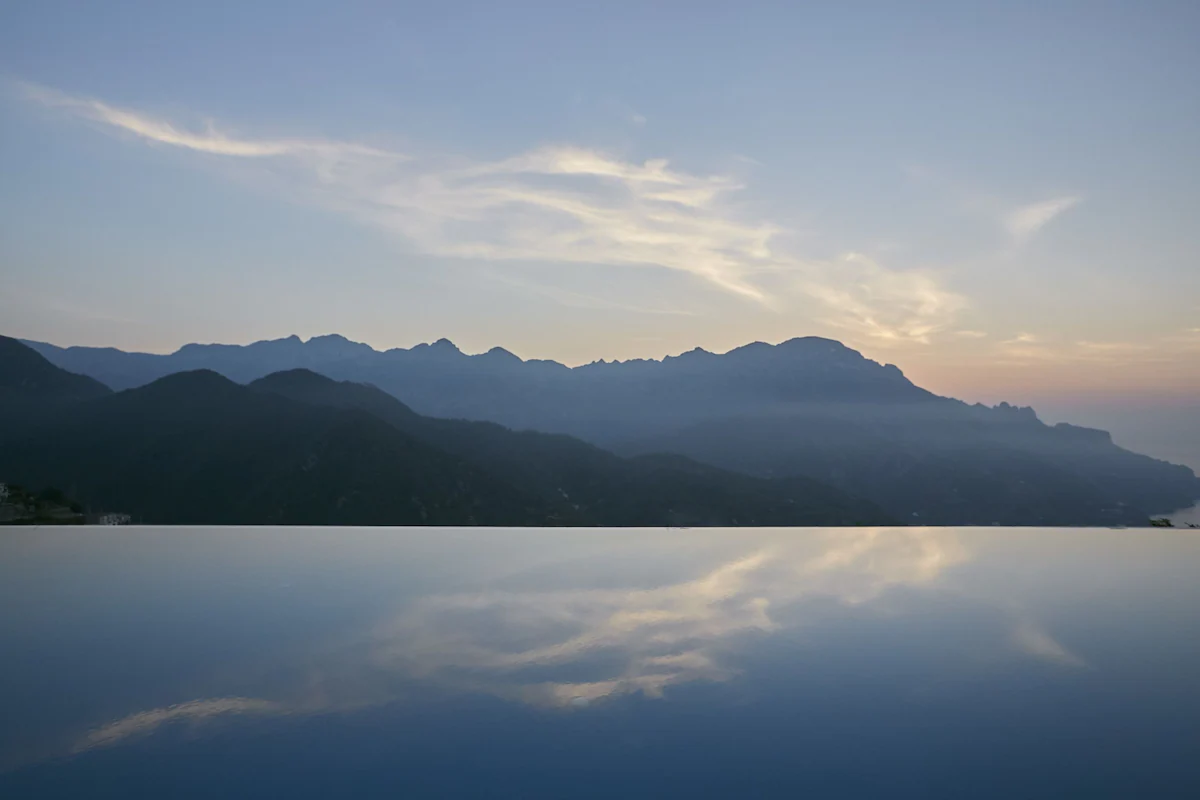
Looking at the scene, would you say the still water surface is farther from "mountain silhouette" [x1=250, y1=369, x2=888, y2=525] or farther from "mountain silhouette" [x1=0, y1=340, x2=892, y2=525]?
"mountain silhouette" [x1=250, y1=369, x2=888, y2=525]

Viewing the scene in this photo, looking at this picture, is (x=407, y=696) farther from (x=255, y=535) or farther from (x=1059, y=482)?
(x=1059, y=482)

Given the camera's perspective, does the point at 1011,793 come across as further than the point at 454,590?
No

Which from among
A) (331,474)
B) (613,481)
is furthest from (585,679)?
(613,481)

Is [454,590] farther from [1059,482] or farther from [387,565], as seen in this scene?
[1059,482]

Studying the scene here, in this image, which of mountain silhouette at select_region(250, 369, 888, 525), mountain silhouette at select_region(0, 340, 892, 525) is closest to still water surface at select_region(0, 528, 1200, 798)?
mountain silhouette at select_region(0, 340, 892, 525)

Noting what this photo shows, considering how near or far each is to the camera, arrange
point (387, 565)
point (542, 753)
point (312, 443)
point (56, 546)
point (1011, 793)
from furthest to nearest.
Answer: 1. point (312, 443)
2. point (56, 546)
3. point (387, 565)
4. point (542, 753)
5. point (1011, 793)

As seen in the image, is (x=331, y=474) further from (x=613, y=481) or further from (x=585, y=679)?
(x=585, y=679)

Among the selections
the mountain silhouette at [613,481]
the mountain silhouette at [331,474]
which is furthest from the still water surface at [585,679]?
the mountain silhouette at [613,481]

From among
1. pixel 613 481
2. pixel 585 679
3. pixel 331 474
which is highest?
pixel 613 481

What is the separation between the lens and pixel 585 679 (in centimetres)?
844

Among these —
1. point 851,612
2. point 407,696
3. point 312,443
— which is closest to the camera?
point 407,696

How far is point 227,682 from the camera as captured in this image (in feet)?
26.7

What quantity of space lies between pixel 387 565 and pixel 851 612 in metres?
9.94

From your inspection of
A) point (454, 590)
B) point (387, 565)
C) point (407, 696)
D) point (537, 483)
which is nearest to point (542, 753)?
point (407, 696)
